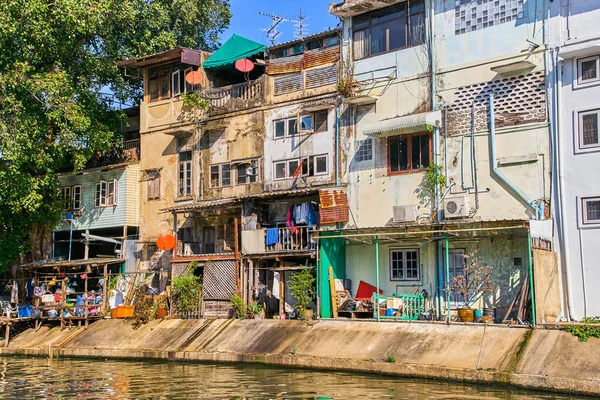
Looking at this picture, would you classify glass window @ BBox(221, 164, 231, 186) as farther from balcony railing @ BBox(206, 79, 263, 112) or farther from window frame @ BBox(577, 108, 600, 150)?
window frame @ BBox(577, 108, 600, 150)

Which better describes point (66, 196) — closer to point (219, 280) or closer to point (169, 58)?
point (169, 58)

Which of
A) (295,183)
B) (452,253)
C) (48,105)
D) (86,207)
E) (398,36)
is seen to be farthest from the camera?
(86,207)

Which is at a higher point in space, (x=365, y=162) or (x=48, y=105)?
(x=48, y=105)

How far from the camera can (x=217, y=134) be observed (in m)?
30.5

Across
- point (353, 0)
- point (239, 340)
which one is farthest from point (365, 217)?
point (353, 0)

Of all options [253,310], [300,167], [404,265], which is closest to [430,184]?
[404,265]

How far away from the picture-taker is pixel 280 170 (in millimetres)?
28375

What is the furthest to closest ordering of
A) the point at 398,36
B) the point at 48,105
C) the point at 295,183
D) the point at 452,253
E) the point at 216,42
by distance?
the point at 216,42, the point at 48,105, the point at 295,183, the point at 398,36, the point at 452,253

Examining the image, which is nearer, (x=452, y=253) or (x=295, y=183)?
(x=452, y=253)

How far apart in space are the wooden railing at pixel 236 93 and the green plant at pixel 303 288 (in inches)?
311

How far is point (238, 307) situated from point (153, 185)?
26.8ft

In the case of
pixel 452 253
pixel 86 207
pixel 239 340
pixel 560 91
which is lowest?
pixel 239 340

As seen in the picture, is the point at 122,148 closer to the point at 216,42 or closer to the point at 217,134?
the point at 217,134

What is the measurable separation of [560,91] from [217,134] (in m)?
14.2
